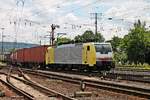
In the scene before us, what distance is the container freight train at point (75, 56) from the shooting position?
3534 centimetres

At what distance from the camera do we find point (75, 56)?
39.2 metres

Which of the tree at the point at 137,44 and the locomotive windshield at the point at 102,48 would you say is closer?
the locomotive windshield at the point at 102,48

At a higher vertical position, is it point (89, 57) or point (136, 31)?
point (136, 31)

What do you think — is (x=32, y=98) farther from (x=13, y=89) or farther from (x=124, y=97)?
(x=13, y=89)

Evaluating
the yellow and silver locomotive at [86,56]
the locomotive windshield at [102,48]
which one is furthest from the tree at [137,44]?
the locomotive windshield at [102,48]

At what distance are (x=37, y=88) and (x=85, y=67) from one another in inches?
600

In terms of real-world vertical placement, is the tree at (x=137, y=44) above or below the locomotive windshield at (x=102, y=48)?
above

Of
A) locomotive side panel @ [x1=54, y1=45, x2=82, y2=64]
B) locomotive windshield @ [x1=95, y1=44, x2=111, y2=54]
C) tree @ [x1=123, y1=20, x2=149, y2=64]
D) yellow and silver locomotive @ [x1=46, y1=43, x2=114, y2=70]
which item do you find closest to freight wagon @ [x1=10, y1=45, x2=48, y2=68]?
locomotive side panel @ [x1=54, y1=45, x2=82, y2=64]

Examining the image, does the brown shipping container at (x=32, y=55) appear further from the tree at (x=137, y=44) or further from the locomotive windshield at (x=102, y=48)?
the tree at (x=137, y=44)

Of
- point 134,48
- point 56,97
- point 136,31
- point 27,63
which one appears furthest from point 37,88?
point 136,31

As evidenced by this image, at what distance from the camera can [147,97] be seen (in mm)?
16234

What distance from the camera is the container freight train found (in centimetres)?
3534

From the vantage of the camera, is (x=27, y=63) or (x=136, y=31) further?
(x=136, y=31)

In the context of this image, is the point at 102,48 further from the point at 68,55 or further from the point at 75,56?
the point at 68,55
